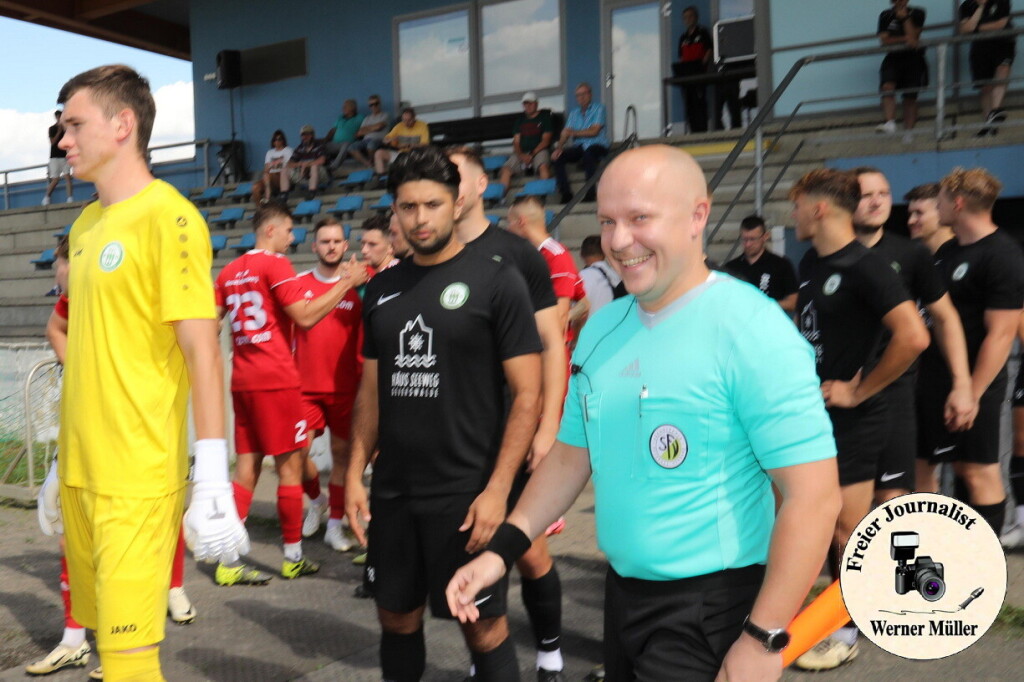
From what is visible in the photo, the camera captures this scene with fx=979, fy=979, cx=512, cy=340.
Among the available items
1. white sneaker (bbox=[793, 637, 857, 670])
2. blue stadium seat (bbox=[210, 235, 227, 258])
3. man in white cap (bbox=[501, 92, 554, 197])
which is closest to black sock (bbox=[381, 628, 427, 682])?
white sneaker (bbox=[793, 637, 857, 670])

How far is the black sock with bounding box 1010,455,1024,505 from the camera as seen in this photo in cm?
612

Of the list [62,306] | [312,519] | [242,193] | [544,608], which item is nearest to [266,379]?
[62,306]

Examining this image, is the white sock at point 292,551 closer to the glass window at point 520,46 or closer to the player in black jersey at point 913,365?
the player in black jersey at point 913,365

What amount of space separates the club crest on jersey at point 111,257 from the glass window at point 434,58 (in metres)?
16.4

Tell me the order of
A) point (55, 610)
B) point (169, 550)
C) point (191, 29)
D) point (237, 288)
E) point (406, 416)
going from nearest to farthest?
point (169, 550) → point (406, 416) → point (55, 610) → point (237, 288) → point (191, 29)

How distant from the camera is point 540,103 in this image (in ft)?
58.4

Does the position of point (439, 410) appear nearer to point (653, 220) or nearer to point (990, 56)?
point (653, 220)

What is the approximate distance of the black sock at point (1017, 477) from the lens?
6121 millimetres

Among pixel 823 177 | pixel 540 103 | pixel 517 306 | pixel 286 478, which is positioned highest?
pixel 540 103

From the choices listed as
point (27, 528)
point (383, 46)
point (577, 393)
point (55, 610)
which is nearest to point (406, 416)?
point (577, 393)

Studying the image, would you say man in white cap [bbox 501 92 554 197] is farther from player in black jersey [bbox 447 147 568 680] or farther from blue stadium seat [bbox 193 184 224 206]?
player in black jersey [bbox 447 147 568 680]

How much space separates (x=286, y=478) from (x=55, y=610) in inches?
56.9

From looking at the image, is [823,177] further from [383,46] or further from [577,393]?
[383,46]

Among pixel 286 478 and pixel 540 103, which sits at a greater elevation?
pixel 540 103
